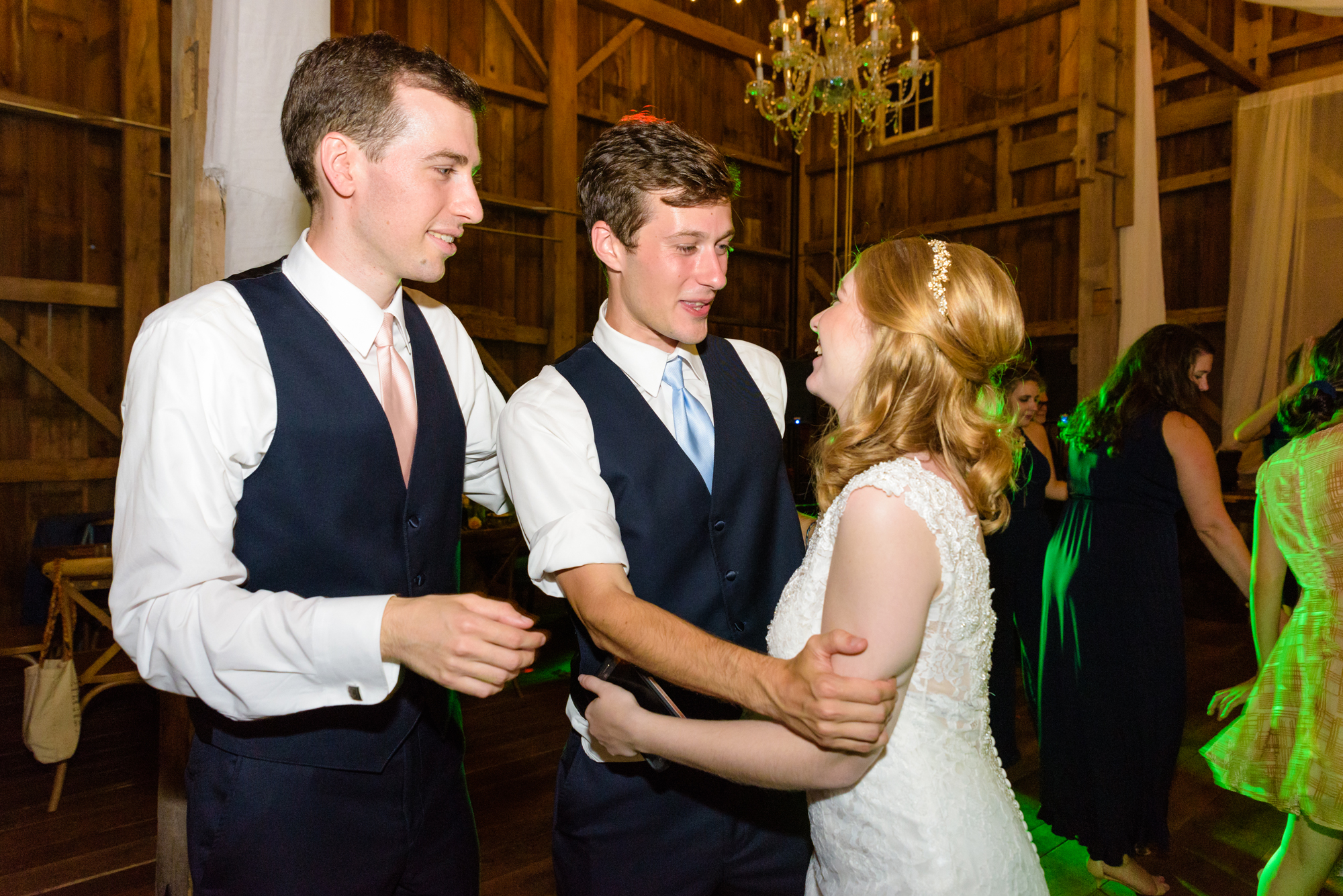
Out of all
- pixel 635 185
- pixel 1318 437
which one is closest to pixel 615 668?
pixel 635 185

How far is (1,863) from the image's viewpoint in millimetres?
2613

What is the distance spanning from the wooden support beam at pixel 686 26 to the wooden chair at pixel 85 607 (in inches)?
246

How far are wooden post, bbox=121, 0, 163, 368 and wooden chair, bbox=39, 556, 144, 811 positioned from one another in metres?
2.57

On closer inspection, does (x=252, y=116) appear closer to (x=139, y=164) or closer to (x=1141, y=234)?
(x=139, y=164)

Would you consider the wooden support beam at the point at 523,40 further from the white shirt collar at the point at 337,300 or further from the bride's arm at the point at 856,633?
the bride's arm at the point at 856,633

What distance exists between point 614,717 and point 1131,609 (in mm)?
2181

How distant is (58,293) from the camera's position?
5.12 m

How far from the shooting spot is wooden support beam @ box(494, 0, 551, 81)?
22.4ft

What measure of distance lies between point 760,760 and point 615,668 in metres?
0.26

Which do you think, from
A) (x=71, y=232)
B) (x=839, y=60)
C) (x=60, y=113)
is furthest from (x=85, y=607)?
(x=839, y=60)

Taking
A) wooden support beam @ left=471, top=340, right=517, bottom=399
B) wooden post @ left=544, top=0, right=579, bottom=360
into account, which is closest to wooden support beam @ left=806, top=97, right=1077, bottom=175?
wooden post @ left=544, top=0, right=579, bottom=360

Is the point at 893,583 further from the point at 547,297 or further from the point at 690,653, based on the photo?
the point at 547,297

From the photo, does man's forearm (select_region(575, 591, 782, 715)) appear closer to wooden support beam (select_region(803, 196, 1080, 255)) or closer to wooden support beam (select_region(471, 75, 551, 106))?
wooden support beam (select_region(803, 196, 1080, 255))

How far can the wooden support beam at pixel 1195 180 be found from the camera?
21.4 ft
